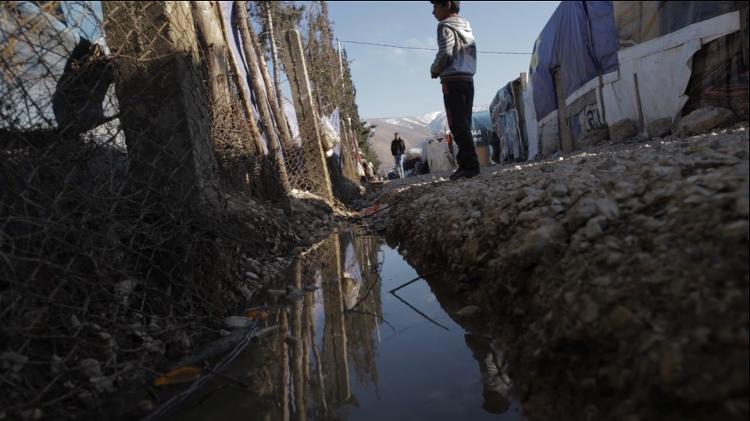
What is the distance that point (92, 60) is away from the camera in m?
1.94

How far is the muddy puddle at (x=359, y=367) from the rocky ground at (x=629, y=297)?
4.7 inches

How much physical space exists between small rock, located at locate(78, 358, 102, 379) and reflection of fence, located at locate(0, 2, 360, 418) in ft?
0.07

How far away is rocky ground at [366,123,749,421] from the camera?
0.84 meters

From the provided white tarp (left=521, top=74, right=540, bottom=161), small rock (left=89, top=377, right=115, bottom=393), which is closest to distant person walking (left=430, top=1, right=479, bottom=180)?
small rock (left=89, top=377, right=115, bottom=393)

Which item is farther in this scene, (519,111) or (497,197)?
(519,111)

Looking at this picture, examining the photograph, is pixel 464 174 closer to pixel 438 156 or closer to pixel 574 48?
pixel 574 48

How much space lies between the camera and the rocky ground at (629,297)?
2.76 ft

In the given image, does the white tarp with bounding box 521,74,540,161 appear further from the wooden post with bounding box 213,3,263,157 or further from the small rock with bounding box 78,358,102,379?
the small rock with bounding box 78,358,102,379

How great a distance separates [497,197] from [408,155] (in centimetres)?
2694

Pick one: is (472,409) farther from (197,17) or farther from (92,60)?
(197,17)

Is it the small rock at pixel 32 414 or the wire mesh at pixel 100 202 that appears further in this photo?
the wire mesh at pixel 100 202

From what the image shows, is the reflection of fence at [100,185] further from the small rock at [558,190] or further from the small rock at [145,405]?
the small rock at [558,190]

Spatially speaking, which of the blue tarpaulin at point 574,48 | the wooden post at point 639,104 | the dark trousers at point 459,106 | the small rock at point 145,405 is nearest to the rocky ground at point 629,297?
the small rock at point 145,405

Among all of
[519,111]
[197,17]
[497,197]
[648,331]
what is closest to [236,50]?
[197,17]
